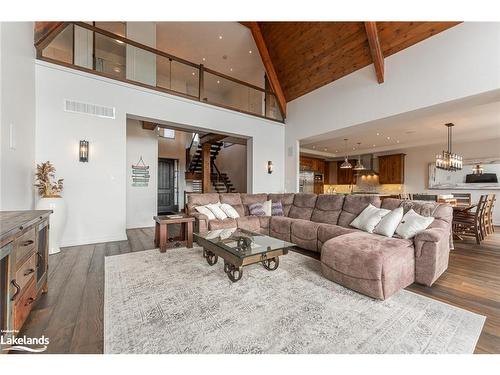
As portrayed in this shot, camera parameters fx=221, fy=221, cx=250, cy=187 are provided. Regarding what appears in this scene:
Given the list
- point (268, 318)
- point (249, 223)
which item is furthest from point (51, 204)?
point (268, 318)

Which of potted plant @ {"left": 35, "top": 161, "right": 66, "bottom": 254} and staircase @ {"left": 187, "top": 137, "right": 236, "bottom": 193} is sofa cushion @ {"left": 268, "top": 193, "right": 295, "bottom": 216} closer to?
potted plant @ {"left": 35, "top": 161, "right": 66, "bottom": 254}

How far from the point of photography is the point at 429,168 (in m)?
8.39

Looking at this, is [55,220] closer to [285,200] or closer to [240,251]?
[240,251]

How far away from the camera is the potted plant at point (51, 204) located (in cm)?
348

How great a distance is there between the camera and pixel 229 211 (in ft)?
15.0

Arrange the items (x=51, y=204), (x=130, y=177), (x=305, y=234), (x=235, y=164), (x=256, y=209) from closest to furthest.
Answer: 1. (x=51, y=204)
2. (x=305, y=234)
3. (x=256, y=209)
4. (x=130, y=177)
5. (x=235, y=164)

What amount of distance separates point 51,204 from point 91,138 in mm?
1404

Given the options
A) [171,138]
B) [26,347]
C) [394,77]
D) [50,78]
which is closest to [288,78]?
[394,77]

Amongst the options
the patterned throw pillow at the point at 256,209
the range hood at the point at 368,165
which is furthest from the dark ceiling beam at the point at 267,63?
the range hood at the point at 368,165

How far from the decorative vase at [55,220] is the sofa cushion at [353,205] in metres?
4.73

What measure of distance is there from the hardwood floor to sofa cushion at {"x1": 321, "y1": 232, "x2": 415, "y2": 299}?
371mm
